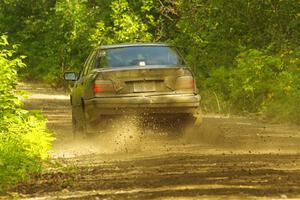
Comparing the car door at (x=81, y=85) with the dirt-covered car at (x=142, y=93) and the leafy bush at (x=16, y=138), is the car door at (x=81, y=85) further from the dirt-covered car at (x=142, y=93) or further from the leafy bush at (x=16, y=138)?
the leafy bush at (x=16, y=138)

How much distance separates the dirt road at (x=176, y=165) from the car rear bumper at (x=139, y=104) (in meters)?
0.33

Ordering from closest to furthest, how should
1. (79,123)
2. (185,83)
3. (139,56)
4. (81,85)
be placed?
(185,83) → (139,56) → (81,85) → (79,123)

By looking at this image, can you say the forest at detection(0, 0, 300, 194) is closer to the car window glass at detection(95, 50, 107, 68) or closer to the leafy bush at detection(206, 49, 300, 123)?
the leafy bush at detection(206, 49, 300, 123)

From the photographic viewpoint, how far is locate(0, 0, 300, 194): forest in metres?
12.9

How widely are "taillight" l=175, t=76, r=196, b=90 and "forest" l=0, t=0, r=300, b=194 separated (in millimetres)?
2270

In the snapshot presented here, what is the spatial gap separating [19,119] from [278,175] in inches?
193

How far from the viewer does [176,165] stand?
35.4 feet

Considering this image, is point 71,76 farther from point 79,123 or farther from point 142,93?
point 142,93

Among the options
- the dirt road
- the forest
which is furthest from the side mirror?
the dirt road

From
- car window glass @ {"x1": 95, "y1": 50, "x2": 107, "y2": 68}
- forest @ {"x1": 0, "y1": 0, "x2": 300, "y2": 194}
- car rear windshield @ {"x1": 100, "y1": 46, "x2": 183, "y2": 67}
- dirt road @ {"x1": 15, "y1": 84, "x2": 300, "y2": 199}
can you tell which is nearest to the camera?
dirt road @ {"x1": 15, "y1": 84, "x2": 300, "y2": 199}

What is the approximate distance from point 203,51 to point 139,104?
12.8m

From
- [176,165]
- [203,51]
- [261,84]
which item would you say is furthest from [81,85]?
[203,51]

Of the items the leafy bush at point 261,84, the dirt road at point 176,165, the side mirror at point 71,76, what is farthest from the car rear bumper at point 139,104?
the leafy bush at point 261,84

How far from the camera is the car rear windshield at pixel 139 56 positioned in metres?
14.1
